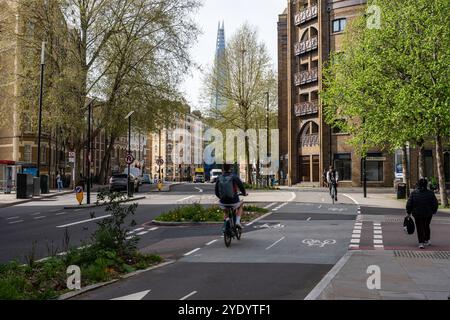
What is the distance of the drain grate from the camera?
36.7 ft

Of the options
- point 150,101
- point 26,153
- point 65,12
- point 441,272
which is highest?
point 65,12

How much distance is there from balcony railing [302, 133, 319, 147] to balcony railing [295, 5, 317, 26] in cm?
1407

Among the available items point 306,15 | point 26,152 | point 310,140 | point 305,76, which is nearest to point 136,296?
point 310,140

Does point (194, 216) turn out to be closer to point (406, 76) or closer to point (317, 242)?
point (317, 242)

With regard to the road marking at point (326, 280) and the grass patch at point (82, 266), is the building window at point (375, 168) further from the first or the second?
the grass patch at point (82, 266)

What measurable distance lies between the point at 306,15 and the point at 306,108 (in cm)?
1140

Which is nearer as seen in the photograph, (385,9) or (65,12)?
(385,9)

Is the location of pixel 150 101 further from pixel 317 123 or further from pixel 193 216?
pixel 193 216

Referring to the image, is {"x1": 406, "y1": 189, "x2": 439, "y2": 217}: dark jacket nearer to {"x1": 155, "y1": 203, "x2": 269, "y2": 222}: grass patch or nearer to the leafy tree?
{"x1": 155, "y1": 203, "x2": 269, "y2": 222}: grass patch

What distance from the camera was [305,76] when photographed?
6219 cm

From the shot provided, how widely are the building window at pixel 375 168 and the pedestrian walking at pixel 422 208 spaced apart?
44502 millimetres

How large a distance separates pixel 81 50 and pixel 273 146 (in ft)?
97.9

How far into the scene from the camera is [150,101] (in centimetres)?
4756
